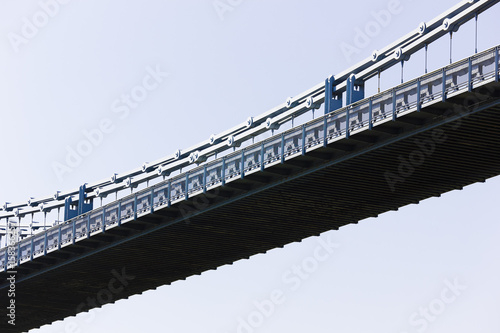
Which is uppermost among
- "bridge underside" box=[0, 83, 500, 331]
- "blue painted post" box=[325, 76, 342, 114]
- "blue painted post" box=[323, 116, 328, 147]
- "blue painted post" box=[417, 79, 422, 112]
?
"blue painted post" box=[325, 76, 342, 114]

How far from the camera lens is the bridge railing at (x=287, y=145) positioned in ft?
187

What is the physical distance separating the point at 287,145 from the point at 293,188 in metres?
4.08

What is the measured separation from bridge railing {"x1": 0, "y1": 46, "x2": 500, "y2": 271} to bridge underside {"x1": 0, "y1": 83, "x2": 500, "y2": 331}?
1.76 feet

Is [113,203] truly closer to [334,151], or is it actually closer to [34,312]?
[334,151]

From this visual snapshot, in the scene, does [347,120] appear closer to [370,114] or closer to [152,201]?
[370,114]

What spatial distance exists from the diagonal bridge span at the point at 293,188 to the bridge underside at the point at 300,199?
8 centimetres

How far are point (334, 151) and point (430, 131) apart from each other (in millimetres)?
7287

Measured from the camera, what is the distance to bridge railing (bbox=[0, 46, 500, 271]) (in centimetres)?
5697

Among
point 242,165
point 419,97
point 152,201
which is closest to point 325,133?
point 419,97

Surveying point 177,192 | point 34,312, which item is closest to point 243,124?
point 177,192

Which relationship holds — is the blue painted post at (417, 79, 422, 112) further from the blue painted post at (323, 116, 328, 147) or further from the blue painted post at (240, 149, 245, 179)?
the blue painted post at (240, 149, 245, 179)

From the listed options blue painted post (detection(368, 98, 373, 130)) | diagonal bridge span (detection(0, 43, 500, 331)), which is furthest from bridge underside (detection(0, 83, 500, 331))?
blue painted post (detection(368, 98, 373, 130))

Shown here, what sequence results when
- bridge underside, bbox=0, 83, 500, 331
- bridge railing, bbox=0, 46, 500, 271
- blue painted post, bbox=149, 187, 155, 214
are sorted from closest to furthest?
1. bridge railing, bbox=0, 46, 500, 271
2. bridge underside, bbox=0, 83, 500, 331
3. blue painted post, bbox=149, 187, 155, 214

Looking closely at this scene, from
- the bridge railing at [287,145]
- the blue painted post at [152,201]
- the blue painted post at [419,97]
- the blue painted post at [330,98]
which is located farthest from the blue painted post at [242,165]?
the blue painted post at [419,97]
